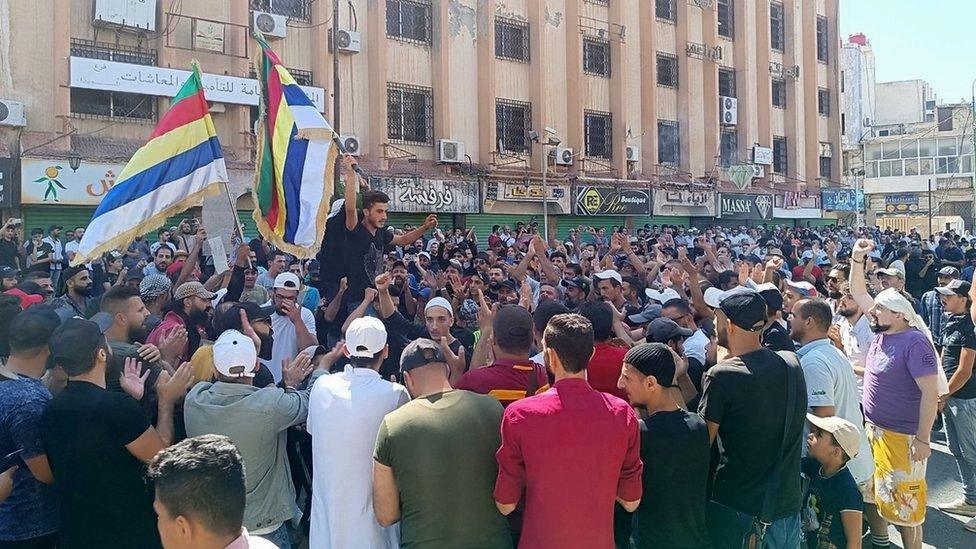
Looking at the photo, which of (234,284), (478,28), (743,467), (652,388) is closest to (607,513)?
(652,388)

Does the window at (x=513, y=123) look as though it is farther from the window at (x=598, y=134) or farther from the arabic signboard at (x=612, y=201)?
the window at (x=598, y=134)

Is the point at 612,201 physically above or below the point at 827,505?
above

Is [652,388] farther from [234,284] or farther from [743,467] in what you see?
[234,284]

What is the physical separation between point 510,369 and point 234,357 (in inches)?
50.8

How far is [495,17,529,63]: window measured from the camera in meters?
22.9

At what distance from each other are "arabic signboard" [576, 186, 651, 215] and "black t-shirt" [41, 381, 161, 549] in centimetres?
2113

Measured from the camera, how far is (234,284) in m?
6.76

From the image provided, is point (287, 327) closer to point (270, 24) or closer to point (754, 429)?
point (754, 429)

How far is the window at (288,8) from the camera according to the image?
1870cm

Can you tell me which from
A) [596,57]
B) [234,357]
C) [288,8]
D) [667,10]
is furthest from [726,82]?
[234,357]

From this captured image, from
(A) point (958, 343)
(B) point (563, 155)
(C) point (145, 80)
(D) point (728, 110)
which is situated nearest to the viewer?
(A) point (958, 343)

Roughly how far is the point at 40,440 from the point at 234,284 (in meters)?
3.57

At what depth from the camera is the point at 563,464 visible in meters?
3.12

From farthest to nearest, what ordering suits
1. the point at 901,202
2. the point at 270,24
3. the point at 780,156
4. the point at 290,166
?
the point at 901,202 < the point at 780,156 < the point at 270,24 < the point at 290,166
